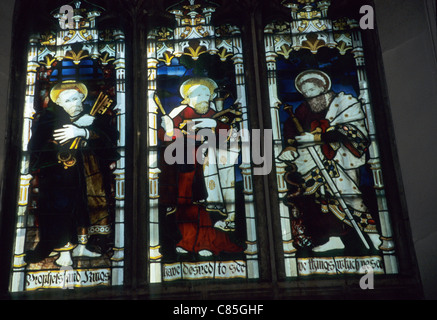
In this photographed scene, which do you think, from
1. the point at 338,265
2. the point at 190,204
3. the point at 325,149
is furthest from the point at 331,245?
the point at 190,204

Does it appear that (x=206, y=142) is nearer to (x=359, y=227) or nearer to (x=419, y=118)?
(x=359, y=227)

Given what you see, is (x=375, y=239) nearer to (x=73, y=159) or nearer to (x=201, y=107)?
(x=201, y=107)

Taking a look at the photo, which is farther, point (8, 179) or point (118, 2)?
point (118, 2)

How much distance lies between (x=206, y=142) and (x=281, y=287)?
113 centimetres

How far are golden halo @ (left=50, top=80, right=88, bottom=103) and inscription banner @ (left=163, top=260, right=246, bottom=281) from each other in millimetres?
1449

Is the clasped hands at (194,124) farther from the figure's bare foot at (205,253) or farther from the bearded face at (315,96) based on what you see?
the figure's bare foot at (205,253)

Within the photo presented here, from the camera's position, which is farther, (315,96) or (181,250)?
(315,96)

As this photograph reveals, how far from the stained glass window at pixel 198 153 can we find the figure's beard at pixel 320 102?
1.62 ft

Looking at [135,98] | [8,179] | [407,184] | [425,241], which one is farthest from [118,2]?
[425,241]

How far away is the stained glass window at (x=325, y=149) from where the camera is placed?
383cm

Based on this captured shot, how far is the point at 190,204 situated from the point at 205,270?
1.54 feet

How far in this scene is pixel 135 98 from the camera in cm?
420

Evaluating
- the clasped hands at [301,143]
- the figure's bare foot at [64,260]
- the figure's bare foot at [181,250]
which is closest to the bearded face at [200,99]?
the clasped hands at [301,143]

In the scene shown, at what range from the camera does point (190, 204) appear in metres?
3.98
